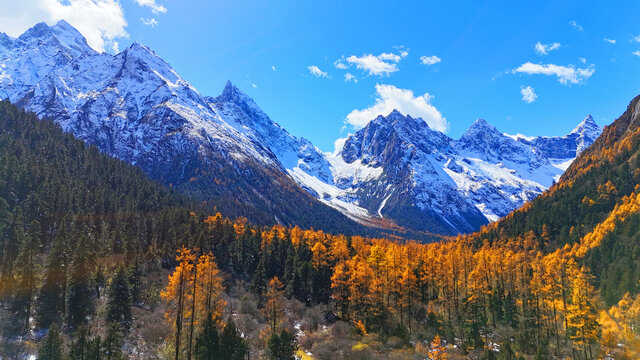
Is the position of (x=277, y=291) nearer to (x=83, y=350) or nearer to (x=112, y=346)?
(x=112, y=346)

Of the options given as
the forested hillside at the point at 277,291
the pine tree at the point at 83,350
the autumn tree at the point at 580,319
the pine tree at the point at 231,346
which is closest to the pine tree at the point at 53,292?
the forested hillside at the point at 277,291

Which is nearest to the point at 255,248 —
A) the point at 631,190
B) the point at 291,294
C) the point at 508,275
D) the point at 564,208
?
the point at 291,294

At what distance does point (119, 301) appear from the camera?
47.9 m

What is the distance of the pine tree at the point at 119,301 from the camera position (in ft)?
154

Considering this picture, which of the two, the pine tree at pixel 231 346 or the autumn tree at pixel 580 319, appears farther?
the autumn tree at pixel 580 319

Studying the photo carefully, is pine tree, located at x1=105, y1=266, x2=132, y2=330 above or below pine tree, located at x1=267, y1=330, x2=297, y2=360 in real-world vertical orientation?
above

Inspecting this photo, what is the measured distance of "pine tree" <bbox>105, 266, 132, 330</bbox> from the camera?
154 ft

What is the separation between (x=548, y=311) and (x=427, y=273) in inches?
894

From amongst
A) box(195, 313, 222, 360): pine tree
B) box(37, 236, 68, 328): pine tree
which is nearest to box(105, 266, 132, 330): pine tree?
box(37, 236, 68, 328): pine tree

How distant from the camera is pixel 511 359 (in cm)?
4359

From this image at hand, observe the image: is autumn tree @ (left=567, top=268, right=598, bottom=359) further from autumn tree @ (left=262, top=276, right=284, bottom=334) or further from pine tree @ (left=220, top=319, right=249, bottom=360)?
pine tree @ (left=220, top=319, right=249, bottom=360)

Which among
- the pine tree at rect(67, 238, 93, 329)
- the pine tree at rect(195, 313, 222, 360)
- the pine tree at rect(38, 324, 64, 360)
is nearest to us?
the pine tree at rect(38, 324, 64, 360)

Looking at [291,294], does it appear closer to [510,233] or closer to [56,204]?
[56,204]

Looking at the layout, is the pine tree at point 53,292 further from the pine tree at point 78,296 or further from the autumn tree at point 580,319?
the autumn tree at point 580,319
